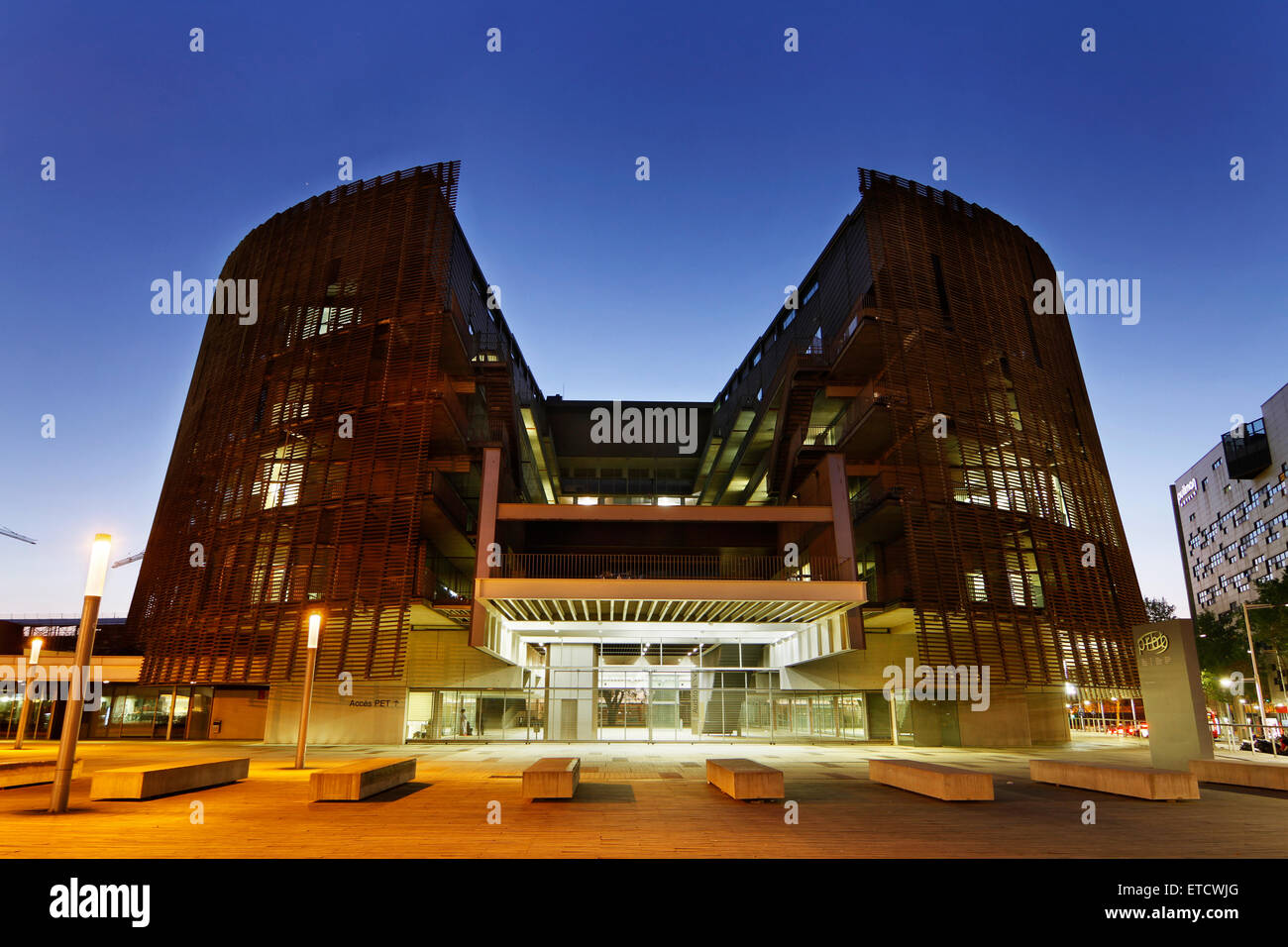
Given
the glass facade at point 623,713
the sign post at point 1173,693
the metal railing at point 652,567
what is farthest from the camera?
the metal railing at point 652,567

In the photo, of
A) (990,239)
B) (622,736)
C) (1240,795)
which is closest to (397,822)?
(1240,795)

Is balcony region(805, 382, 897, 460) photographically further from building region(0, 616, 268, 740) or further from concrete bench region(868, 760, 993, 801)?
building region(0, 616, 268, 740)

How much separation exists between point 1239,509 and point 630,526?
223 ft

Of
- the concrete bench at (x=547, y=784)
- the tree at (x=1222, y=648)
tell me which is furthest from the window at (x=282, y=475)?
the tree at (x=1222, y=648)

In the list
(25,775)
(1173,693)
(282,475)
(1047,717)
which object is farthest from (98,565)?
(1047,717)

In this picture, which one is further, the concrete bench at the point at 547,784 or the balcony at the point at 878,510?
the balcony at the point at 878,510

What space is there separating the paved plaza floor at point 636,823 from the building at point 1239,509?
199ft

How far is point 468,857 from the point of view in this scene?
21.0 feet

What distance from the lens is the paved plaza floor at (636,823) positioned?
689 centimetres

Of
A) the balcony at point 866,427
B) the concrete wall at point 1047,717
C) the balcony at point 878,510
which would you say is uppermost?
the balcony at point 866,427

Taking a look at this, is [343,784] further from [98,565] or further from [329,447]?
[329,447]

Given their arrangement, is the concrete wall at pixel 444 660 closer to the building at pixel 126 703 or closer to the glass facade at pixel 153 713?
the building at pixel 126 703

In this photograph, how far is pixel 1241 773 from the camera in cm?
A: 1250

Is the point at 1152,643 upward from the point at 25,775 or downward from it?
upward
